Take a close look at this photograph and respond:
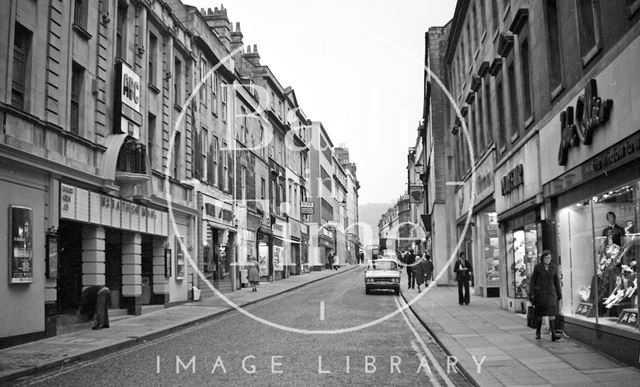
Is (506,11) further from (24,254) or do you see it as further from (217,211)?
(217,211)

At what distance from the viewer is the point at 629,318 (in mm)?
9523

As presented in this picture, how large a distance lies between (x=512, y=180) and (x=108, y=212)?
11503 millimetres

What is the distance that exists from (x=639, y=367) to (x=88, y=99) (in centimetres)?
1473

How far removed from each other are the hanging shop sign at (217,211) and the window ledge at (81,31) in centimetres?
1138

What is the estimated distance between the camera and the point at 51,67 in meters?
15.0

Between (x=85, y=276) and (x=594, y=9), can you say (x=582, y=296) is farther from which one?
(x=85, y=276)

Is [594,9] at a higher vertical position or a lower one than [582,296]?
higher

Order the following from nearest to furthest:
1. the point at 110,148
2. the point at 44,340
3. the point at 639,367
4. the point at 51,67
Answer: the point at 639,367, the point at 44,340, the point at 51,67, the point at 110,148

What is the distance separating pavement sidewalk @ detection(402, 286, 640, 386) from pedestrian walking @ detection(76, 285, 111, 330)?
8.31m

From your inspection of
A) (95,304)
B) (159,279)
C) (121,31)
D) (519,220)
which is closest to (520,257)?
(519,220)

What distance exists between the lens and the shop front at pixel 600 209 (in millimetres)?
9102

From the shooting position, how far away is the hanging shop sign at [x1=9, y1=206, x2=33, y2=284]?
13.0m

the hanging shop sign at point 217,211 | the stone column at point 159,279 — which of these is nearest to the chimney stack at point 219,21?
the hanging shop sign at point 217,211

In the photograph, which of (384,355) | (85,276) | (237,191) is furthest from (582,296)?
(237,191)
